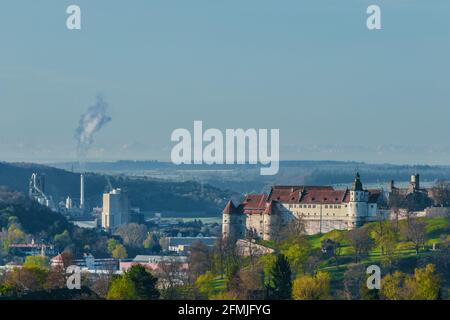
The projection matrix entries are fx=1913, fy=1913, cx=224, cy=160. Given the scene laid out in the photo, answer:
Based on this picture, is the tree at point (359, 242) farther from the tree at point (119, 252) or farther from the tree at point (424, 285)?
the tree at point (119, 252)

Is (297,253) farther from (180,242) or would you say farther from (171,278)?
(180,242)

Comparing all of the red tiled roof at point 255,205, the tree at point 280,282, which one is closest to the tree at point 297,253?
the tree at point 280,282

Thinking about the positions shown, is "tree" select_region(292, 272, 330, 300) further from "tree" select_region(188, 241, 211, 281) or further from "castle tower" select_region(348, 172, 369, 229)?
"castle tower" select_region(348, 172, 369, 229)

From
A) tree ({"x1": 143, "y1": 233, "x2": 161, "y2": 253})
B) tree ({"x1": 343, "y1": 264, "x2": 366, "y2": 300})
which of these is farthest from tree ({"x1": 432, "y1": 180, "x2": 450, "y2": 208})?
tree ({"x1": 143, "y1": 233, "x2": 161, "y2": 253})
